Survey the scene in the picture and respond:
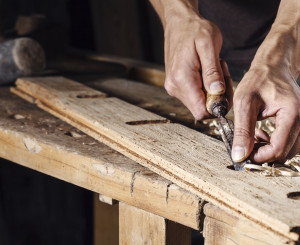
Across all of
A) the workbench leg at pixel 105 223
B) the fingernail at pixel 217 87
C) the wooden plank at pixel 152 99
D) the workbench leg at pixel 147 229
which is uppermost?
the fingernail at pixel 217 87

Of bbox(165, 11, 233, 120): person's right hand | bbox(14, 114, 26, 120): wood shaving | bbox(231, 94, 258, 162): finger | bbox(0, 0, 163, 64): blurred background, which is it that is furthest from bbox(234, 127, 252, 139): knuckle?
bbox(0, 0, 163, 64): blurred background

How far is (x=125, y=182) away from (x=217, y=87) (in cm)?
34

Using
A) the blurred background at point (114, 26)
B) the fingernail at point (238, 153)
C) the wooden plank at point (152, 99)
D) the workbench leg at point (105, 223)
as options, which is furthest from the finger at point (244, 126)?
the blurred background at point (114, 26)

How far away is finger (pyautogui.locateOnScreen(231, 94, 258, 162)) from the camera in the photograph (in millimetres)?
930

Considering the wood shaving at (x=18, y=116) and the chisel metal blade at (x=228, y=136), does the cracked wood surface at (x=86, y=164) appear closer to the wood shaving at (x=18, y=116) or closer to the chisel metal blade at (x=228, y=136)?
the wood shaving at (x=18, y=116)

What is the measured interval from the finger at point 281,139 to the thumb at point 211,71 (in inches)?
8.5

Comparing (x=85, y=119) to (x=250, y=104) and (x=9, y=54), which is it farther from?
(x=9, y=54)

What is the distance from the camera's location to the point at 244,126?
37.1 inches

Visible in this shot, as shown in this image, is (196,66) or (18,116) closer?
(196,66)

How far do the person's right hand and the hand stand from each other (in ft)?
0.52

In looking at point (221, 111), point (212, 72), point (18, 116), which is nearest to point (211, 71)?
point (212, 72)

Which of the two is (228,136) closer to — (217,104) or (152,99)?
(217,104)

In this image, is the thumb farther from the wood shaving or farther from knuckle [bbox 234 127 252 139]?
the wood shaving

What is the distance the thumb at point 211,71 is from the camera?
3.71ft
